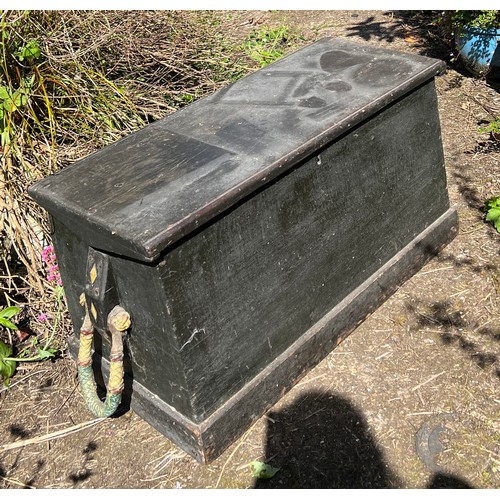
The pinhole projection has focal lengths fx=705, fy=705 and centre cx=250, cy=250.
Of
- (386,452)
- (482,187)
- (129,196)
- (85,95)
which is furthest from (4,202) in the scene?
(482,187)

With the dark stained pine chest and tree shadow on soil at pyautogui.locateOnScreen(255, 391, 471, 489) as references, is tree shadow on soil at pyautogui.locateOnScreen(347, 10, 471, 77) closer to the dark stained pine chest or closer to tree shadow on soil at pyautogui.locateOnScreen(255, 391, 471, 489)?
the dark stained pine chest

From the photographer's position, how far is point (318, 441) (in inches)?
114

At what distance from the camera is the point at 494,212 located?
3.92 m

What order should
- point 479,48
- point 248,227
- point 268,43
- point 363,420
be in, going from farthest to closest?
point 268,43, point 479,48, point 363,420, point 248,227

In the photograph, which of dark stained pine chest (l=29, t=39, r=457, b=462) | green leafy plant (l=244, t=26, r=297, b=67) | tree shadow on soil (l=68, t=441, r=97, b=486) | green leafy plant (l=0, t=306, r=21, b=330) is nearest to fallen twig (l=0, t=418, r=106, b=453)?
tree shadow on soil (l=68, t=441, r=97, b=486)

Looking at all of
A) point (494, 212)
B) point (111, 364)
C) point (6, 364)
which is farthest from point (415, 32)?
point (111, 364)

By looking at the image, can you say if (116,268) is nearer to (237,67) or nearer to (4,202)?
(4,202)

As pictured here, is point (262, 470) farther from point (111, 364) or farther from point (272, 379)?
point (111, 364)

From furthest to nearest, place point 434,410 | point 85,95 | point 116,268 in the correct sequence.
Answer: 1. point 85,95
2. point 434,410
3. point 116,268

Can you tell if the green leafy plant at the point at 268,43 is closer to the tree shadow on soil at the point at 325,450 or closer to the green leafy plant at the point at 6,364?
the green leafy plant at the point at 6,364

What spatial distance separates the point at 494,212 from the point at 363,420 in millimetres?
1597

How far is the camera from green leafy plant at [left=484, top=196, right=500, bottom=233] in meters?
3.92

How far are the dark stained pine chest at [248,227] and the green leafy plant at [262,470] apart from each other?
153 millimetres

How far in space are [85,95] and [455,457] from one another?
2661 mm
